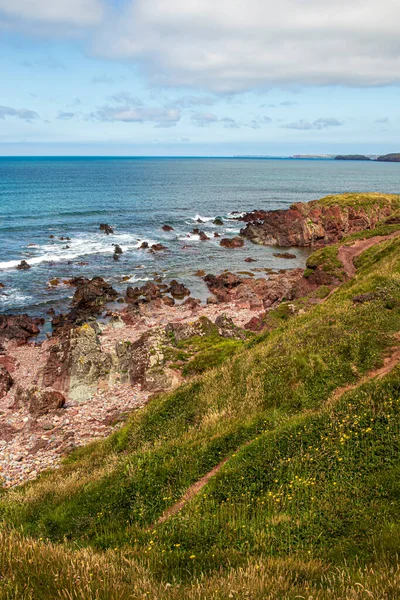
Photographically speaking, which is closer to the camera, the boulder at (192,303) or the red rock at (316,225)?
the boulder at (192,303)

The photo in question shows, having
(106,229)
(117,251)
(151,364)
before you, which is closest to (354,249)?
(151,364)

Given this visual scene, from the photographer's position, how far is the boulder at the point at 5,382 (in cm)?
2791

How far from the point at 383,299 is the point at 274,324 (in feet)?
32.3

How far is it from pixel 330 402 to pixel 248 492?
4.42 meters

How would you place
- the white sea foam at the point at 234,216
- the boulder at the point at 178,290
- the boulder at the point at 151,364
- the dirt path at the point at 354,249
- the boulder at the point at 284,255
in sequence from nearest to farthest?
the boulder at the point at 151,364
the dirt path at the point at 354,249
the boulder at the point at 178,290
the boulder at the point at 284,255
the white sea foam at the point at 234,216

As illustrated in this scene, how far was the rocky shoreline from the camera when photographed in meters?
22.5

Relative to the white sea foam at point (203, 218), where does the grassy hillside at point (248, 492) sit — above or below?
below

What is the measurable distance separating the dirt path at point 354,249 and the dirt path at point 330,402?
24.7 metres

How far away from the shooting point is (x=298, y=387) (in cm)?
1553

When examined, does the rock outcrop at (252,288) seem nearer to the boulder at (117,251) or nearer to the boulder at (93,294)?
the boulder at (93,294)

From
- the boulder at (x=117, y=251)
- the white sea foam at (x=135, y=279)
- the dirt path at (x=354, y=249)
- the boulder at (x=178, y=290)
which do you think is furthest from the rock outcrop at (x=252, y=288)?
A: the boulder at (x=117, y=251)

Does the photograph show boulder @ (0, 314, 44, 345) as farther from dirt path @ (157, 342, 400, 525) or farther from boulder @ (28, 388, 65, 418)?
dirt path @ (157, 342, 400, 525)

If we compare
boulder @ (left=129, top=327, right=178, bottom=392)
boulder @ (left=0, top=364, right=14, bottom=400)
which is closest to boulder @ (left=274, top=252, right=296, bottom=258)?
boulder @ (left=129, top=327, right=178, bottom=392)

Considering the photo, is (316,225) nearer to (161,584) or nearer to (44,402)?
(44,402)
